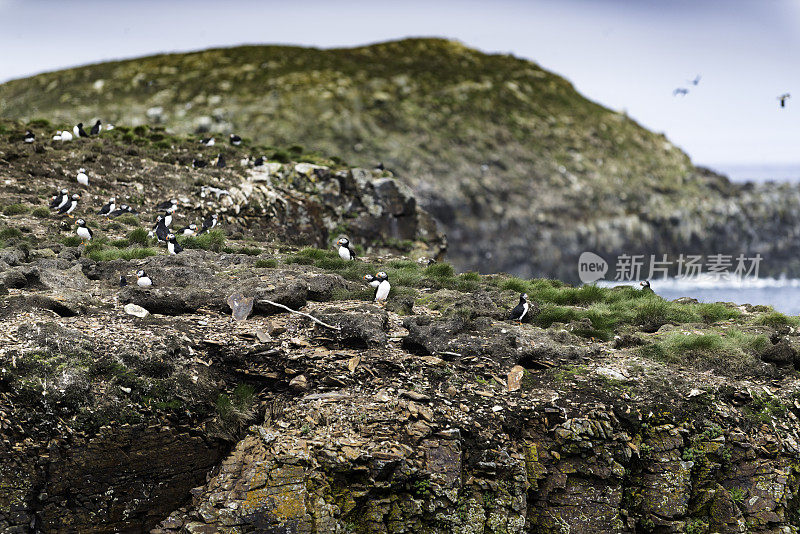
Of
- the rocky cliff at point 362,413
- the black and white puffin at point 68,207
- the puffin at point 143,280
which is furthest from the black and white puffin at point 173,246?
the black and white puffin at point 68,207

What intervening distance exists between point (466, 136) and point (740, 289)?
32.1 metres

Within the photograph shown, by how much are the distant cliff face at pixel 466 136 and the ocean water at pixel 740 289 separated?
28.4 feet

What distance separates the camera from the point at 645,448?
13211 millimetres

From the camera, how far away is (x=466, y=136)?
78438 mm

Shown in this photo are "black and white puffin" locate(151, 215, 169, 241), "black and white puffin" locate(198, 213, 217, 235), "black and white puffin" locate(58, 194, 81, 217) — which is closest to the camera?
"black and white puffin" locate(151, 215, 169, 241)

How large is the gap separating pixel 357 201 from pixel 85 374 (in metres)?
20.5

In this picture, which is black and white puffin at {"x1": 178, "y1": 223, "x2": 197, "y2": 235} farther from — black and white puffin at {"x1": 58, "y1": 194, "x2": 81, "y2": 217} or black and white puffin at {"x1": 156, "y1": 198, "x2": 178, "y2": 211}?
black and white puffin at {"x1": 58, "y1": 194, "x2": 81, "y2": 217}

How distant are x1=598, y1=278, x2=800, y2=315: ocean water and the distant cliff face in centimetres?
866

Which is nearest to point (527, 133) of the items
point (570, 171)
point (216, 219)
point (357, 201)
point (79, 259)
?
point (570, 171)

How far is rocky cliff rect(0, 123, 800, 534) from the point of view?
1189cm

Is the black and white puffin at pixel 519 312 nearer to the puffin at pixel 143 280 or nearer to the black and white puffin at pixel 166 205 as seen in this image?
the puffin at pixel 143 280

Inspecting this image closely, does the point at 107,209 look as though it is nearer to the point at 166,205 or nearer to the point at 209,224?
the point at 166,205

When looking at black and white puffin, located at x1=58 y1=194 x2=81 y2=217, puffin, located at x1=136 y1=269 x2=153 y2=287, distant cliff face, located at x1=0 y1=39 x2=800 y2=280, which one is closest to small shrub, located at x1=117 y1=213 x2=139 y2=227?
black and white puffin, located at x1=58 y1=194 x2=81 y2=217

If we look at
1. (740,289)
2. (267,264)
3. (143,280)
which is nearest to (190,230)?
(267,264)
